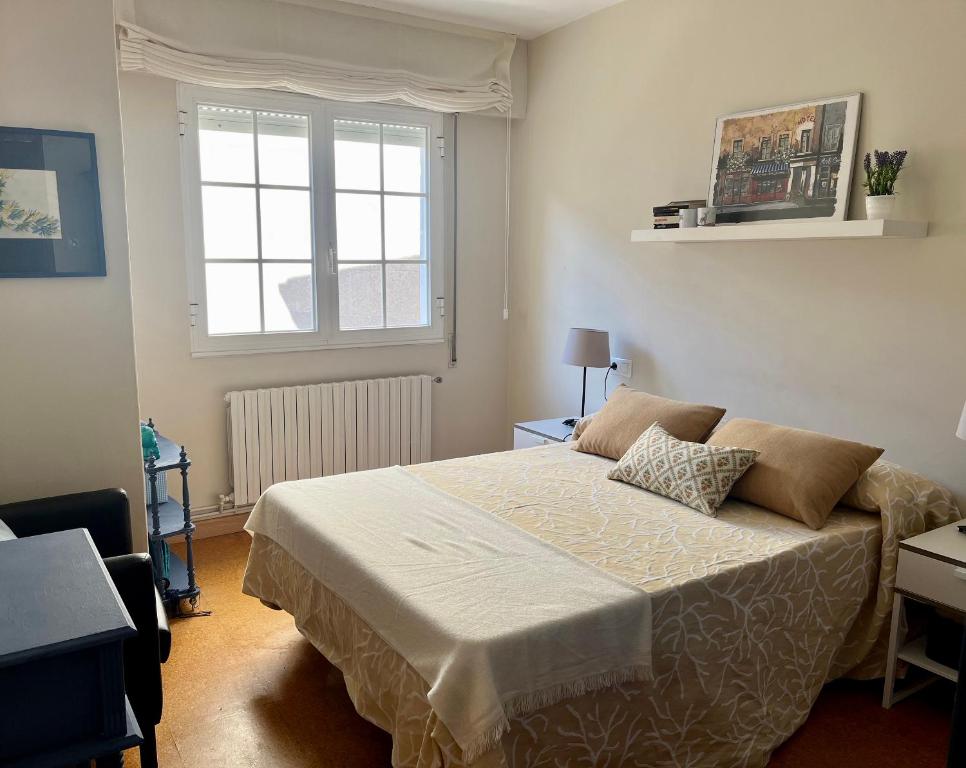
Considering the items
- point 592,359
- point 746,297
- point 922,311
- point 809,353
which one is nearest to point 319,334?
point 592,359

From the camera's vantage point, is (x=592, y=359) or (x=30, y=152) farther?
(x=592, y=359)

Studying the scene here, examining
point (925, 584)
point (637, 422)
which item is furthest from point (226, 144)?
point (925, 584)

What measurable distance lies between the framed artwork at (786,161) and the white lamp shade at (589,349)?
853mm

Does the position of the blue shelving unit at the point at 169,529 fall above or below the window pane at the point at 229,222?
below

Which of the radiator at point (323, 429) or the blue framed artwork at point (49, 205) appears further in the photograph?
the radiator at point (323, 429)

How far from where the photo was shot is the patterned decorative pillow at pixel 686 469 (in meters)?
2.72

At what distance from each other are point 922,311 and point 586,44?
2.30 m

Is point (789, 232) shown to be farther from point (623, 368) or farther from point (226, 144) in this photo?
point (226, 144)

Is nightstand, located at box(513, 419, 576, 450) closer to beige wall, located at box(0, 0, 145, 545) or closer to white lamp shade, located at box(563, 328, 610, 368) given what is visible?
white lamp shade, located at box(563, 328, 610, 368)

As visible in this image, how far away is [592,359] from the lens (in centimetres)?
387

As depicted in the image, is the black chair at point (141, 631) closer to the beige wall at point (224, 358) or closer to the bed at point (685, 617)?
the bed at point (685, 617)

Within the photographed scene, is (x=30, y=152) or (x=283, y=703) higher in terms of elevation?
(x=30, y=152)

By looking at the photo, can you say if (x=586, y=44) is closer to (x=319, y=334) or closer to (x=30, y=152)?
(x=319, y=334)

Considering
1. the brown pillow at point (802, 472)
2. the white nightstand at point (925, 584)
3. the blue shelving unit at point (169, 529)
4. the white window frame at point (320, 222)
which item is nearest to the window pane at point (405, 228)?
the white window frame at point (320, 222)
